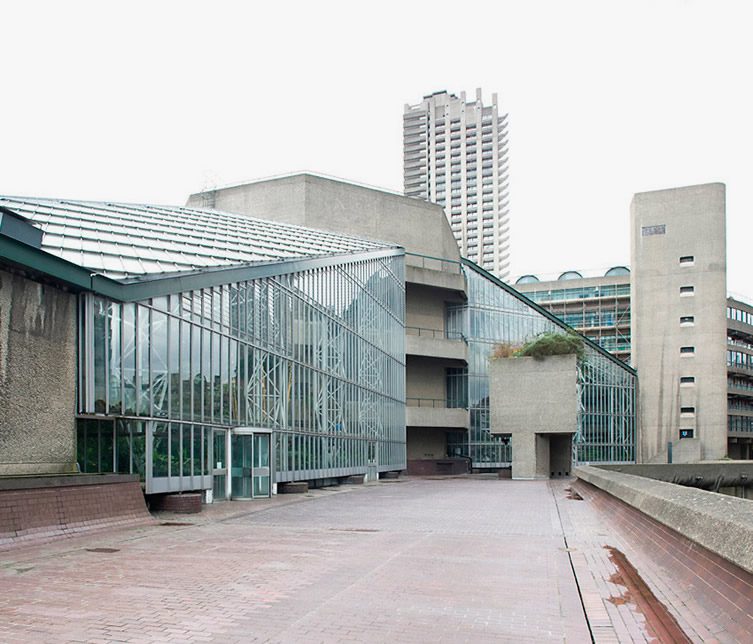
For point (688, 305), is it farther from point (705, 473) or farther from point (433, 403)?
point (433, 403)

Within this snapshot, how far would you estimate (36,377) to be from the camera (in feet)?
58.6

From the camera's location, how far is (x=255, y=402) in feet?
95.1

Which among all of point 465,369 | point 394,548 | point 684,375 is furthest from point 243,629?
point 684,375

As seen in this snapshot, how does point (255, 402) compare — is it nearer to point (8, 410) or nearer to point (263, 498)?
point (263, 498)

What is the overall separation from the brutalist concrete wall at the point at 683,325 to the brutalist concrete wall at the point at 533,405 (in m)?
26.4

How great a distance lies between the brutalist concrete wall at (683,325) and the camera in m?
70.1

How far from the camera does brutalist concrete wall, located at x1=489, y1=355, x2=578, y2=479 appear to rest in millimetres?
46500

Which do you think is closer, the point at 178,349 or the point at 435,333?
the point at 178,349

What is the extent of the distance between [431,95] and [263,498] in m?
172

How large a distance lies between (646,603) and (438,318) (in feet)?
180

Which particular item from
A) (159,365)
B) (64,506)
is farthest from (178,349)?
(64,506)

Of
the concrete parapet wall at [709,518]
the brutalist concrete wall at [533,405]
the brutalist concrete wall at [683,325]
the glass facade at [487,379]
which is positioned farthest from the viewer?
the brutalist concrete wall at [683,325]

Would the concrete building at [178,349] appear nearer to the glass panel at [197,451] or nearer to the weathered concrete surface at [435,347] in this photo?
the glass panel at [197,451]

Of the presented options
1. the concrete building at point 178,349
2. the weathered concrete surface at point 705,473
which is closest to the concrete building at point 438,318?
the weathered concrete surface at point 705,473
